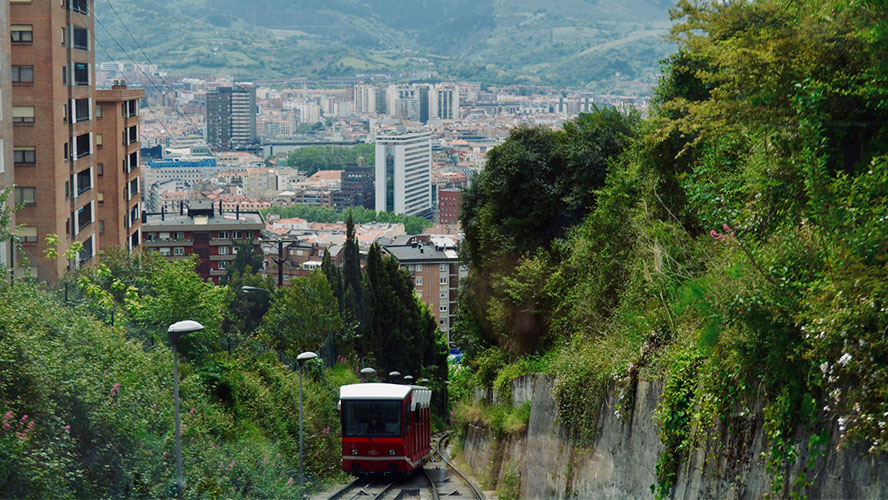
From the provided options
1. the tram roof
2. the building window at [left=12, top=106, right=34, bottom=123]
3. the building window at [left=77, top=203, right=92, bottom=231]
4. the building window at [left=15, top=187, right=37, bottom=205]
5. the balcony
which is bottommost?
the balcony

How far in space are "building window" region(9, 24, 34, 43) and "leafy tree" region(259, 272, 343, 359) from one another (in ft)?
43.7

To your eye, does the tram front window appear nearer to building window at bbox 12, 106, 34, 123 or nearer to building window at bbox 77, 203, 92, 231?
building window at bbox 12, 106, 34, 123

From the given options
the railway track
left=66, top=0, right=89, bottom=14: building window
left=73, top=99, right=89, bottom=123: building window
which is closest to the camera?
the railway track

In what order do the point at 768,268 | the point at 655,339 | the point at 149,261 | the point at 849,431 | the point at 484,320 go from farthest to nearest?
the point at 149,261 → the point at 484,320 → the point at 655,339 → the point at 768,268 → the point at 849,431

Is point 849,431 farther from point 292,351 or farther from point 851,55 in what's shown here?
point 292,351

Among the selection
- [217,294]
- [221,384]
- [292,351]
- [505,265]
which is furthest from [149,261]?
[221,384]

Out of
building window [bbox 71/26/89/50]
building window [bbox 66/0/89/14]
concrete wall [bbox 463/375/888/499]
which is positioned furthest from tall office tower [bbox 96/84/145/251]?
concrete wall [bbox 463/375/888/499]

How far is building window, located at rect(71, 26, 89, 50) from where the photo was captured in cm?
4109

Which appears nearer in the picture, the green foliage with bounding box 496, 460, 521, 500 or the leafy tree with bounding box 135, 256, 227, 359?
the green foliage with bounding box 496, 460, 521, 500

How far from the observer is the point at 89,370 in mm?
11844

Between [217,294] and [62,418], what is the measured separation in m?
15.3

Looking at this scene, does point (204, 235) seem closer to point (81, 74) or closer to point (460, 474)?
point (81, 74)

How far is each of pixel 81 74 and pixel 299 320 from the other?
14.2 m

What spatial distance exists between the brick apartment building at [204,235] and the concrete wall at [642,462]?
87.1 m
